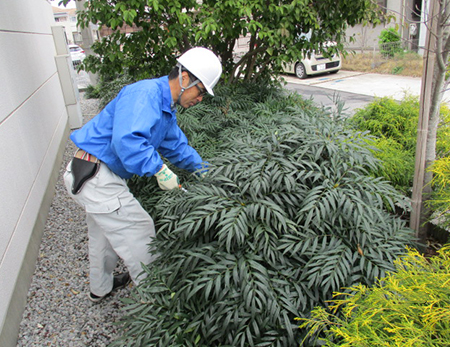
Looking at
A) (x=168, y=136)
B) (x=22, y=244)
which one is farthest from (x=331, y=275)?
(x=22, y=244)

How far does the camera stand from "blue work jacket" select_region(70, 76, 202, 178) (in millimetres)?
2201

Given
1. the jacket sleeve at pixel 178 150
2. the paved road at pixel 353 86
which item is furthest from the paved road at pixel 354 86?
the jacket sleeve at pixel 178 150

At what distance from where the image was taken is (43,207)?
13.2 feet

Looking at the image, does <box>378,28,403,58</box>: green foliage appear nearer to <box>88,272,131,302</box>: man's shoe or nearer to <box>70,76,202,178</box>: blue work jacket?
<box>70,76,202,178</box>: blue work jacket

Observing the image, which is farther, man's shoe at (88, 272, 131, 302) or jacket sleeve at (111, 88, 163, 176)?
man's shoe at (88, 272, 131, 302)

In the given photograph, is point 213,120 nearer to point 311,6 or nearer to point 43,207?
point 311,6

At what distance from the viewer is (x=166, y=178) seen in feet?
8.30

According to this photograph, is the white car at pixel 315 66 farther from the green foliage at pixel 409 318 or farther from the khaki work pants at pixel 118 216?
the green foliage at pixel 409 318

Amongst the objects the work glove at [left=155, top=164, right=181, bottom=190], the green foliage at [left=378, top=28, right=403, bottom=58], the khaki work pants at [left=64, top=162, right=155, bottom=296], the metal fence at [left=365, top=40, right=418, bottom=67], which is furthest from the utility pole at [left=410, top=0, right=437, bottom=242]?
the green foliage at [left=378, top=28, right=403, bottom=58]

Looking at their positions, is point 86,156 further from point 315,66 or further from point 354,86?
point 315,66

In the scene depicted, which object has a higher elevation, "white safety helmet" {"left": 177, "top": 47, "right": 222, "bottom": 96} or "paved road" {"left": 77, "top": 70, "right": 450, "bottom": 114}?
"white safety helmet" {"left": 177, "top": 47, "right": 222, "bottom": 96}

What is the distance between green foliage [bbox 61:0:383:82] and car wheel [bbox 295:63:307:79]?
31.8ft

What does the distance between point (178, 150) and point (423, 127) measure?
6.14 feet

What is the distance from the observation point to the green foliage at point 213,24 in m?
4.10
